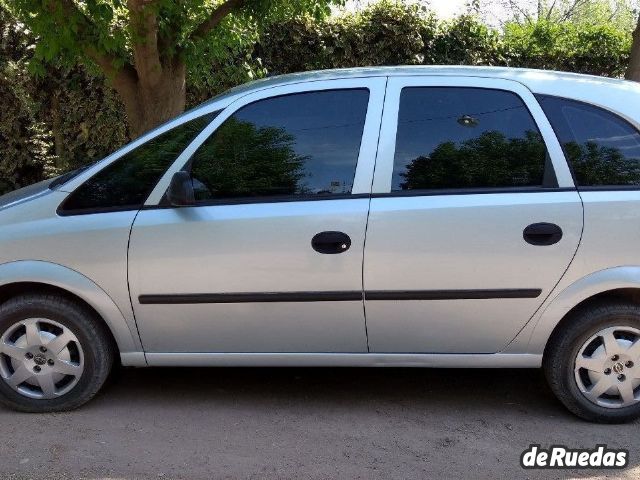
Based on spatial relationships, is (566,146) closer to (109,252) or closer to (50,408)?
(109,252)

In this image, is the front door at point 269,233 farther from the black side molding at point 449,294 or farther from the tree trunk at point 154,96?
the tree trunk at point 154,96

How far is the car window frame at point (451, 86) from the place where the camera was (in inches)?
131

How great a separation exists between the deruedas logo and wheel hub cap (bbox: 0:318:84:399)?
2.29 metres

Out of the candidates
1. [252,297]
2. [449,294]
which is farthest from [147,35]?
[449,294]

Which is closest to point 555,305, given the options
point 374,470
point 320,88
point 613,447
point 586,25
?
point 613,447

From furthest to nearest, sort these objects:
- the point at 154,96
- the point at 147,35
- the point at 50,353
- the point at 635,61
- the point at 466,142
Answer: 1. the point at 635,61
2. the point at 154,96
3. the point at 147,35
4. the point at 50,353
5. the point at 466,142

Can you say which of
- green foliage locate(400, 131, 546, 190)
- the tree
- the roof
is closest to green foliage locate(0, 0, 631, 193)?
the tree

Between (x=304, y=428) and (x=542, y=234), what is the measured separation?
1528mm

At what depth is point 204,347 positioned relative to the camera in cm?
351

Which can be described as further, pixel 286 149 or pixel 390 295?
pixel 286 149

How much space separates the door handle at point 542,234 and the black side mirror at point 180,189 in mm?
1632

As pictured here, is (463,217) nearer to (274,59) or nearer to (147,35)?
(147,35)

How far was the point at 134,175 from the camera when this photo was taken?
3.53m

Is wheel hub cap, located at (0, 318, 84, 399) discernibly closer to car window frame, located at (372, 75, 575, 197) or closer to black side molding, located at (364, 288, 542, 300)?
black side molding, located at (364, 288, 542, 300)
